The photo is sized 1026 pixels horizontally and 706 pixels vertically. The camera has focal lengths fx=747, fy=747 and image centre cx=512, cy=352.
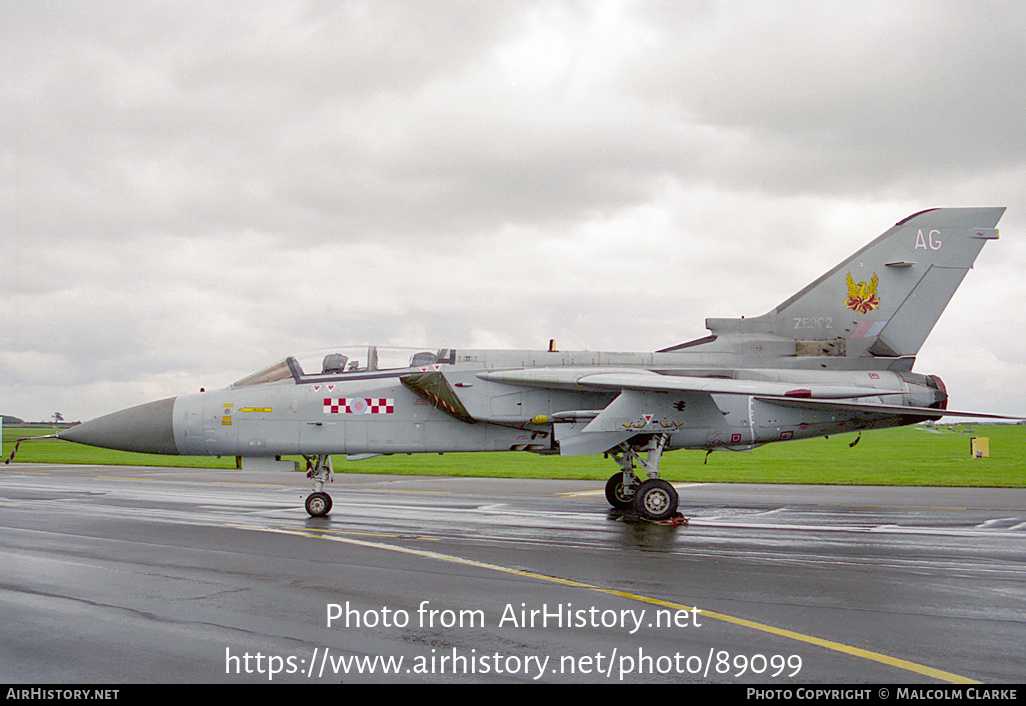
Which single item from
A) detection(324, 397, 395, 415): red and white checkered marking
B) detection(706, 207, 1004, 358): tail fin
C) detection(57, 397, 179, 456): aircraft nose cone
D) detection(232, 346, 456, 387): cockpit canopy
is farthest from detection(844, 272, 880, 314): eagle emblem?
detection(57, 397, 179, 456): aircraft nose cone

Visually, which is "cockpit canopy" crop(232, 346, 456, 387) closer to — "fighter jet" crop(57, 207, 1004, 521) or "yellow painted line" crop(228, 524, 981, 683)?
"fighter jet" crop(57, 207, 1004, 521)

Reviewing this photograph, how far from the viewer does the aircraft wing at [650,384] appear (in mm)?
12523

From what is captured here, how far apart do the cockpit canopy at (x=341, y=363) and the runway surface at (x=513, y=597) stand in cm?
267

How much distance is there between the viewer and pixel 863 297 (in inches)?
596

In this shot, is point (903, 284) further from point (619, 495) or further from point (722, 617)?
point (722, 617)

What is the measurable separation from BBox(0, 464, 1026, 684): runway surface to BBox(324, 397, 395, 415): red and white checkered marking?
6.50ft

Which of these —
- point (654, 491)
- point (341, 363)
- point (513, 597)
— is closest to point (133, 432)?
point (341, 363)

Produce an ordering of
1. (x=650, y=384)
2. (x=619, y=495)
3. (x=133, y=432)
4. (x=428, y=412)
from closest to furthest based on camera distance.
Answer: (x=650, y=384) → (x=133, y=432) → (x=428, y=412) → (x=619, y=495)

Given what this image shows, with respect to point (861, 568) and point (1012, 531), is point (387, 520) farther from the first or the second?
point (1012, 531)

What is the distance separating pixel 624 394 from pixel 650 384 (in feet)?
2.22

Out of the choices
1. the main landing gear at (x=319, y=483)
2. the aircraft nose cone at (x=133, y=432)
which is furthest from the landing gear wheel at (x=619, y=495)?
the aircraft nose cone at (x=133, y=432)

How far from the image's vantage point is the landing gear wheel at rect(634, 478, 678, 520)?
13148mm

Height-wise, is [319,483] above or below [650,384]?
below

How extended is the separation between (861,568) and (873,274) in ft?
26.9
